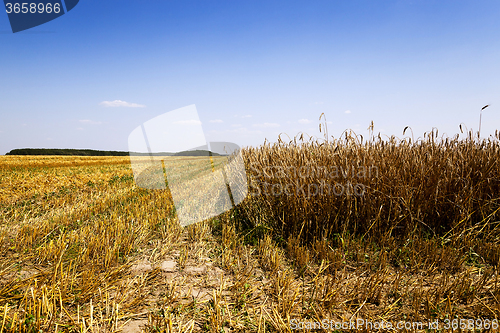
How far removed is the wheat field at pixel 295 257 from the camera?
223 cm

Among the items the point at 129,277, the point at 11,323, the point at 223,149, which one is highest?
the point at 223,149

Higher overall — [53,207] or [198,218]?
[53,207]

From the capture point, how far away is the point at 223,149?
7.35 meters

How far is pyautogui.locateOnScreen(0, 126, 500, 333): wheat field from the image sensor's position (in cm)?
223

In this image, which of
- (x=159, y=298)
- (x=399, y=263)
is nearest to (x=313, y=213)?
(x=399, y=263)

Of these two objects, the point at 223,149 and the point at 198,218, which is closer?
the point at 198,218

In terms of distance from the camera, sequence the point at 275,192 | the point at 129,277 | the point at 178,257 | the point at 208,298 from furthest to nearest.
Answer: the point at 275,192, the point at 178,257, the point at 129,277, the point at 208,298

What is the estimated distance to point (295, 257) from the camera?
332cm

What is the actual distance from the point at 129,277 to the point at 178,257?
27.7 inches

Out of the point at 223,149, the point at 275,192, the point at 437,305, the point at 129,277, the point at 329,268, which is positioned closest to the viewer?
the point at 437,305

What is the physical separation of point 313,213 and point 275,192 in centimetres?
70

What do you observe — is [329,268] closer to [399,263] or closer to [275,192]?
[399,263]

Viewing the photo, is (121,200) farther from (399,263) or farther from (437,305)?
Answer: (437,305)

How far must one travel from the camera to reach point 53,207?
20.6 ft
